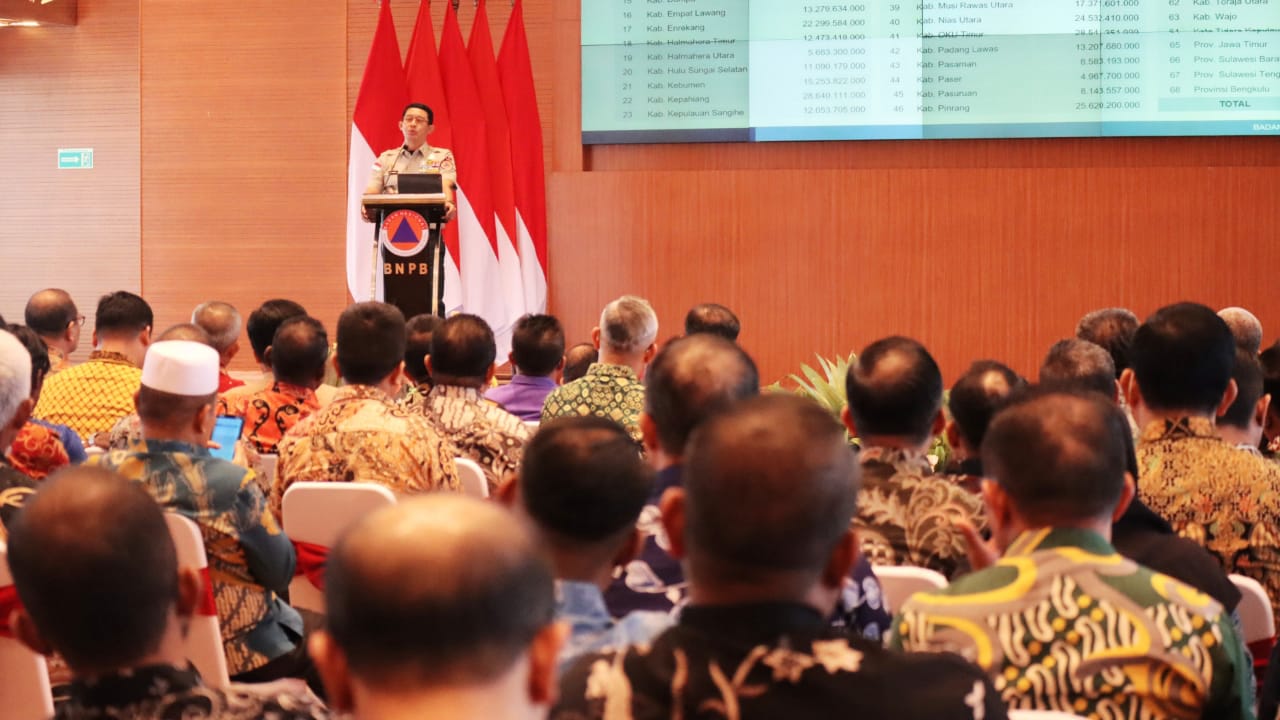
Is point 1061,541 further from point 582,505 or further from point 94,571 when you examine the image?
point 94,571

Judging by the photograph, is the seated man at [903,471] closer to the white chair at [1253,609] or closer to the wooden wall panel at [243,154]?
the white chair at [1253,609]

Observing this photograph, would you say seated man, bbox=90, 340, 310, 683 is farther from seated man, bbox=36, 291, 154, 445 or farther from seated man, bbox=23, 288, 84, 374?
seated man, bbox=23, 288, 84, 374

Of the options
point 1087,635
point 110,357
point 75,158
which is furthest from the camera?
point 75,158

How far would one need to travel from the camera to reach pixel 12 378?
256 centimetres

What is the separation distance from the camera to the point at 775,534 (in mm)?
1306

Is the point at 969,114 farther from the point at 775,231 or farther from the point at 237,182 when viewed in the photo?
the point at 237,182

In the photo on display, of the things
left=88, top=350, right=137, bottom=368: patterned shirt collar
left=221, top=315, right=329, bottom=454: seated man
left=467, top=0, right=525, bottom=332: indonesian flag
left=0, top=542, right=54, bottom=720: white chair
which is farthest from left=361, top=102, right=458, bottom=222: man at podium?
left=0, top=542, right=54, bottom=720: white chair

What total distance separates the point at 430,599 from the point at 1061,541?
40.3 inches

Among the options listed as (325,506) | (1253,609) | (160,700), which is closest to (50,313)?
(325,506)

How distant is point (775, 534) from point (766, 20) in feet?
21.5

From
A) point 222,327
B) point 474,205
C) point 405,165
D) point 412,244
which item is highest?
point 405,165

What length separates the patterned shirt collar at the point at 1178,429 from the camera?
272 centimetres

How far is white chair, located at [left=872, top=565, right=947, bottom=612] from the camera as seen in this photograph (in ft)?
6.66

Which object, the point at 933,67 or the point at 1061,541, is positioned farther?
the point at 933,67
